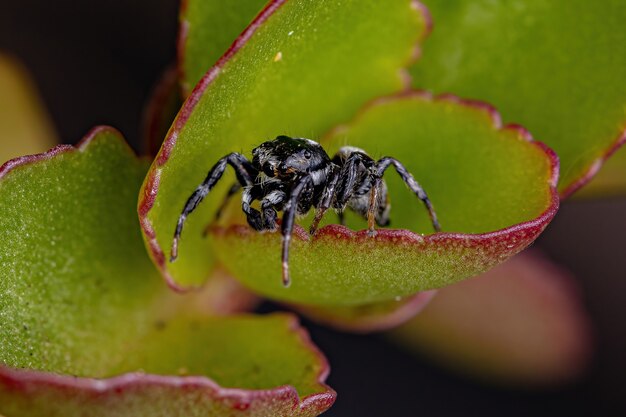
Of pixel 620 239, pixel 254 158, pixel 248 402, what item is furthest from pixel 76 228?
pixel 620 239

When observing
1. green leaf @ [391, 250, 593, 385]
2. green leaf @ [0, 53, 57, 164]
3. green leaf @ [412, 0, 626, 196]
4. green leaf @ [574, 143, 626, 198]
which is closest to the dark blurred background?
green leaf @ [391, 250, 593, 385]

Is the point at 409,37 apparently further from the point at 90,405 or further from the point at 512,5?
the point at 90,405

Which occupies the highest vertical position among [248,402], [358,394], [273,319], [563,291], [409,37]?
[409,37]

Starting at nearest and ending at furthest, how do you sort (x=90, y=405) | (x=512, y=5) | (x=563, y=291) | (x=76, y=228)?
(x=90, y=405), (x=76, y=228), (x=512, y=5), (x=563, y=291)

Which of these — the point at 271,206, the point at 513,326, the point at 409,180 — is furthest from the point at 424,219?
the point at 513,326

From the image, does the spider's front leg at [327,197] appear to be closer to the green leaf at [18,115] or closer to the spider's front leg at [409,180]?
the spider's front leg at [409,180]

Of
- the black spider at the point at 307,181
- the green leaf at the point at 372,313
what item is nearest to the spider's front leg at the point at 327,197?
the black spider at the point at 307,181

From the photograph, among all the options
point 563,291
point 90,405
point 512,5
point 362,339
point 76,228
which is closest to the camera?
point 90,405
